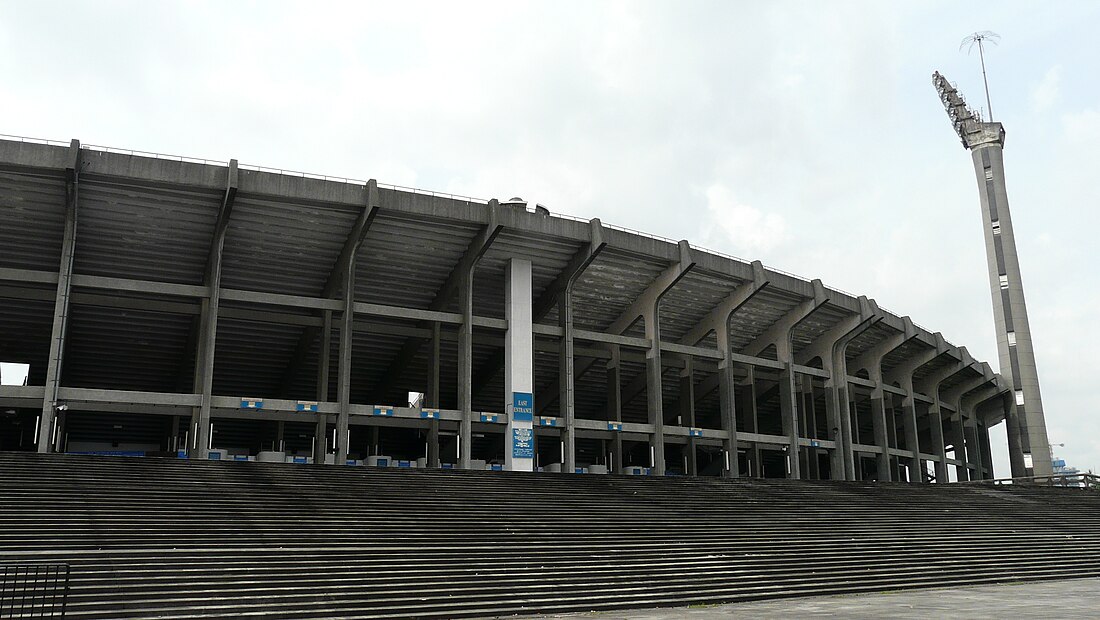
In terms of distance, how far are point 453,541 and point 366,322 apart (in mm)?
18934

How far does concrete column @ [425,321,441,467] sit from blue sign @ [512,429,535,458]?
2987mm

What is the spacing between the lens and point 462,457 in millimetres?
31453

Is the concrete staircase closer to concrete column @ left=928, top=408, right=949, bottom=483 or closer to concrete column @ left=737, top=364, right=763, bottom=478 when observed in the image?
concrete column @ left=737, top=364, right=763, bottom=478

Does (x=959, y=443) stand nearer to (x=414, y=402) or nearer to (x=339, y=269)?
(x=414, y=402)

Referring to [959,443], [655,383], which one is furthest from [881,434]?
[655,383]

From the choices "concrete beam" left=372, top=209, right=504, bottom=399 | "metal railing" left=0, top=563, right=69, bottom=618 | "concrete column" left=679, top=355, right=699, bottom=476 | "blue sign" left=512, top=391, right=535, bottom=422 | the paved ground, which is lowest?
the paved ground

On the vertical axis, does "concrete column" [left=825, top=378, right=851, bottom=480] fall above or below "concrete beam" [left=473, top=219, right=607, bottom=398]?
below

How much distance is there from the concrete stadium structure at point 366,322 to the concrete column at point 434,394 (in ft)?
0.28

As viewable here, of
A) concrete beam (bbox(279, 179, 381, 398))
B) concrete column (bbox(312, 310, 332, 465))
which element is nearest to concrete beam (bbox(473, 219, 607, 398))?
concrete beam (bbox(279, 179, 381, 398))

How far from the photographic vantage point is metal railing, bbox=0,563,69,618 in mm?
10117

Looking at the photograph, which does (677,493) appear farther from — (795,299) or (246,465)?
(795,299)

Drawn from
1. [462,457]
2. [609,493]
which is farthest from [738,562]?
[462,457]

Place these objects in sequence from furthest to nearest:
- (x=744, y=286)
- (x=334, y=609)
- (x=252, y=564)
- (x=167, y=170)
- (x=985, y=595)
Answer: (x=744, y=286) → (x=167, y=170) → (x=985, y=595) → (x=252, y=564) → (x=334, y=609)

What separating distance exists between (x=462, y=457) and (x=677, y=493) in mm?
9708
